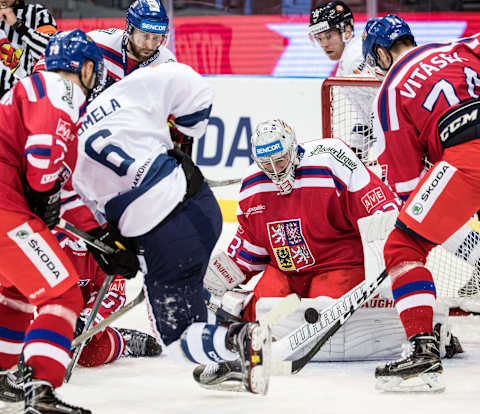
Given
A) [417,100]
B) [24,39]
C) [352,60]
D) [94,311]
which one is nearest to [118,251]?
[94,311]

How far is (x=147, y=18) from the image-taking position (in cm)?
398

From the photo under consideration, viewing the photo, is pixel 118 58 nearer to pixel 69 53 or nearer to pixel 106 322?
pixel 69 53

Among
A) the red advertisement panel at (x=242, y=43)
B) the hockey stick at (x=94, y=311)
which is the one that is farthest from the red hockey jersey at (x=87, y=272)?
the red advertisement panel at (x=242, y=43)

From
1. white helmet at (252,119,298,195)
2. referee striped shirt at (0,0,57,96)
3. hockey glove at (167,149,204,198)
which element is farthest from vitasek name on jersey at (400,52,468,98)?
referee striped shirt at (0,0,57,96)

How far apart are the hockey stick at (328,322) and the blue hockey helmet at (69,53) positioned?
109cm

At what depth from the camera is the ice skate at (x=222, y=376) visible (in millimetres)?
3031

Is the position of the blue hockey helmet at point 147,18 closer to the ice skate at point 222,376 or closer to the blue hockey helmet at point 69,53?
the blue hockey helmet at point 69,53

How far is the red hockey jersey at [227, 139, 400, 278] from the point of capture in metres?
3.43

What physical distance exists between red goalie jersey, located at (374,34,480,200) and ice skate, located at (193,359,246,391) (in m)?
0.75

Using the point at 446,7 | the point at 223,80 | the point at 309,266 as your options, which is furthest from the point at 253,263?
the point at 446,7

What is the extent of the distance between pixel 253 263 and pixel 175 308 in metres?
0.91

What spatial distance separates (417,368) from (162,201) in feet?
2.91

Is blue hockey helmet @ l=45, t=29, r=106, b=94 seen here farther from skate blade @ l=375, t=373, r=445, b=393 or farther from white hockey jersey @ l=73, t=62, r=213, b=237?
skate blade @ l=375, t=373, r=445, b=393

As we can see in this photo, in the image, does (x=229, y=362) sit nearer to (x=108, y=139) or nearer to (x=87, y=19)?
(x=108, y=139)
